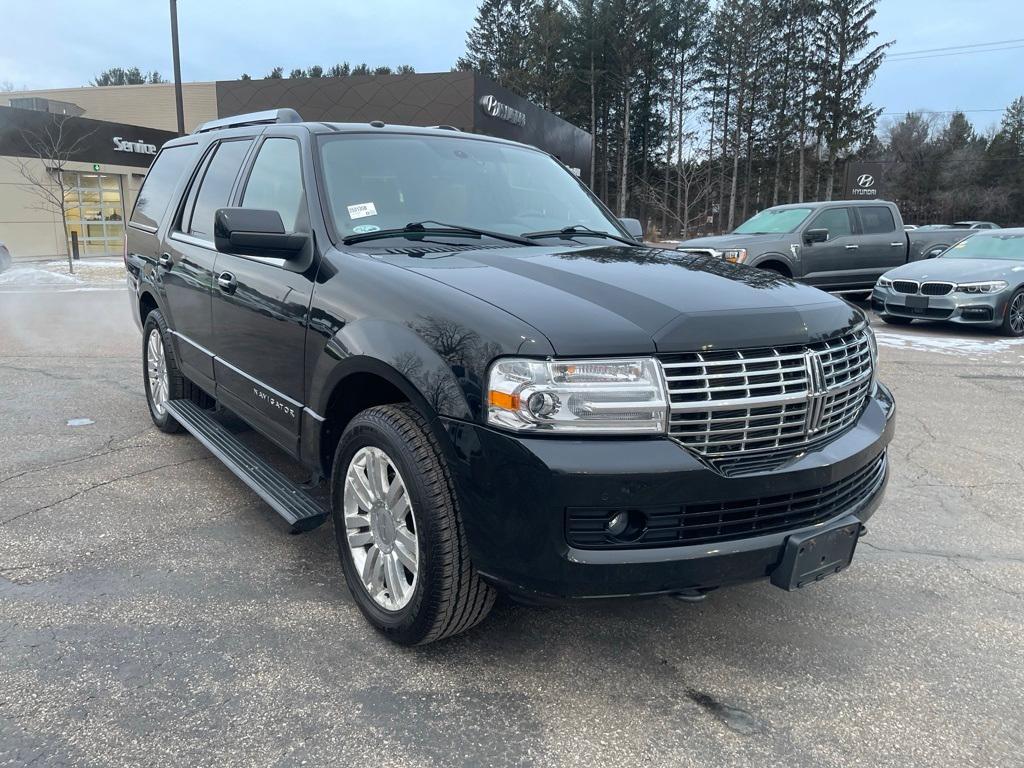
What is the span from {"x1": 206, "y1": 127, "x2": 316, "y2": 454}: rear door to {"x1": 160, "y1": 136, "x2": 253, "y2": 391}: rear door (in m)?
0.18

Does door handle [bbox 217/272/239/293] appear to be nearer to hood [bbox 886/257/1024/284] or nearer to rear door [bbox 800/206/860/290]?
hood [bbox 886/257/1024/284]

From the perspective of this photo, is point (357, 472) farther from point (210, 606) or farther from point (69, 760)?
point (69, 760)

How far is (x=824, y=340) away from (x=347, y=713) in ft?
6.44

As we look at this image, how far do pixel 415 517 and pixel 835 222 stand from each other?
11714 millimetres

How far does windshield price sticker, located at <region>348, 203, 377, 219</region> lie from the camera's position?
3371 millimetres

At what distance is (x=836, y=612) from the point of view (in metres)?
3.11

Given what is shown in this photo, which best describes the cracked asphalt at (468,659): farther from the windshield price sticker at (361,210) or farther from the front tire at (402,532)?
the windshield price sticker at (361,210)

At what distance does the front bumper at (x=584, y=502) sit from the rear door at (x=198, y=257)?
7.87ft

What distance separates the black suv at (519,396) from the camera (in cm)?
227

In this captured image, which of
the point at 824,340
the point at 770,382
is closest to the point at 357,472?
the point at 770,382

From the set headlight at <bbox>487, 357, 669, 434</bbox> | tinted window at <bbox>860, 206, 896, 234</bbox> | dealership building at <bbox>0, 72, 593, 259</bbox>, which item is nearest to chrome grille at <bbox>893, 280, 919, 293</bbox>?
tinted window at <bbox>860, 206, 896, 234</bbox>

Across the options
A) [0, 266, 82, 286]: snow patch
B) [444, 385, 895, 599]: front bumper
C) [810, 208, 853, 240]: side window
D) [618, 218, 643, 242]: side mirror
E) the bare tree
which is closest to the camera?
[444, 385, 895, 599]: front bumper

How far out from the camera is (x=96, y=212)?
1130 inches

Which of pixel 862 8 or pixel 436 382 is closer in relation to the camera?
pixel 436 382
